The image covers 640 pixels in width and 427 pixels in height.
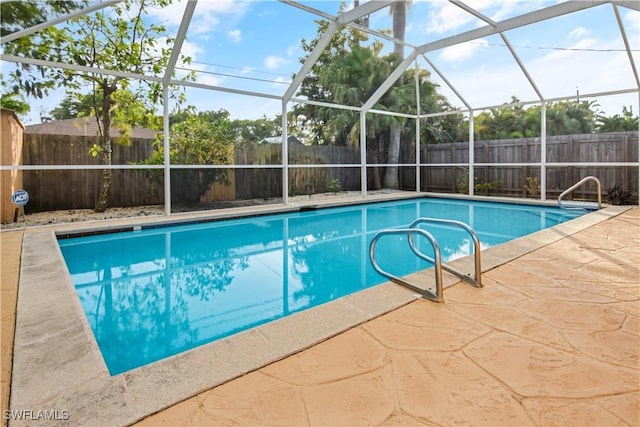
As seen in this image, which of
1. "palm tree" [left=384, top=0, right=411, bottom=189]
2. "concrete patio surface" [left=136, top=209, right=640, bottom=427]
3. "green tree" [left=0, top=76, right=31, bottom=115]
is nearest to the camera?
"concrete patio surface" [left=136, top=209, right=640, bottom=427]

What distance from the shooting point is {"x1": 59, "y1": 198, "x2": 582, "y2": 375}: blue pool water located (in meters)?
3.00

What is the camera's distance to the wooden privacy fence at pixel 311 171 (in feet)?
25.0

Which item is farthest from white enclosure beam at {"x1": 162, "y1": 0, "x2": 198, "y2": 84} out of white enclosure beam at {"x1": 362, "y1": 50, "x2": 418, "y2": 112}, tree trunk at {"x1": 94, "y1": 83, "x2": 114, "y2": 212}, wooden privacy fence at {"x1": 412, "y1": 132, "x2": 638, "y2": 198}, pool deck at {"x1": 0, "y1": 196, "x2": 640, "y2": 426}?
wooden privacy fence at {"x1": 412, "y1": 132, "x2": 638, "y2": 198}

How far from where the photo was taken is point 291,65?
10414 millimetres

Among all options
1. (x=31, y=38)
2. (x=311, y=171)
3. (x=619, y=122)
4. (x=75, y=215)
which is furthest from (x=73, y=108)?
(x=619, y=122)

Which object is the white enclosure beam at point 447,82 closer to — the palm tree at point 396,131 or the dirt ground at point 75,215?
the palm tree at point 396,131

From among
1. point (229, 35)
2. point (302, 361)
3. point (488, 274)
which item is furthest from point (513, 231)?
point (229, 35)

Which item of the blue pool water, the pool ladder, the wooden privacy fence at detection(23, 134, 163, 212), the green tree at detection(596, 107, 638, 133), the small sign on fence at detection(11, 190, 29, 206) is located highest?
the green tree at detection(596, 107, 638, 133)

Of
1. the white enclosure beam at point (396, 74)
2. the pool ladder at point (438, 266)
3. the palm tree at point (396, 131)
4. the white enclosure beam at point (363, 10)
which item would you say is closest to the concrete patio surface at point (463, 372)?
the pool ladder at point (438, 266)

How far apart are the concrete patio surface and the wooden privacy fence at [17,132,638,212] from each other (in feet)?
25.1

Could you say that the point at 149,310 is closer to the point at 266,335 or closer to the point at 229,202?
the point at 266,335

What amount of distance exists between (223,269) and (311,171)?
24.4 feet

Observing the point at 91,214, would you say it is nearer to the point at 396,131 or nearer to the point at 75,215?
the point at 75,215

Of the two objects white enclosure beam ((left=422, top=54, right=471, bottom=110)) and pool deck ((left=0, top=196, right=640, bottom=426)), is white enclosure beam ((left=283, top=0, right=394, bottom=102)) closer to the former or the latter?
white enclosure beam ((left=422, top=54, right=471, bottom=110))
